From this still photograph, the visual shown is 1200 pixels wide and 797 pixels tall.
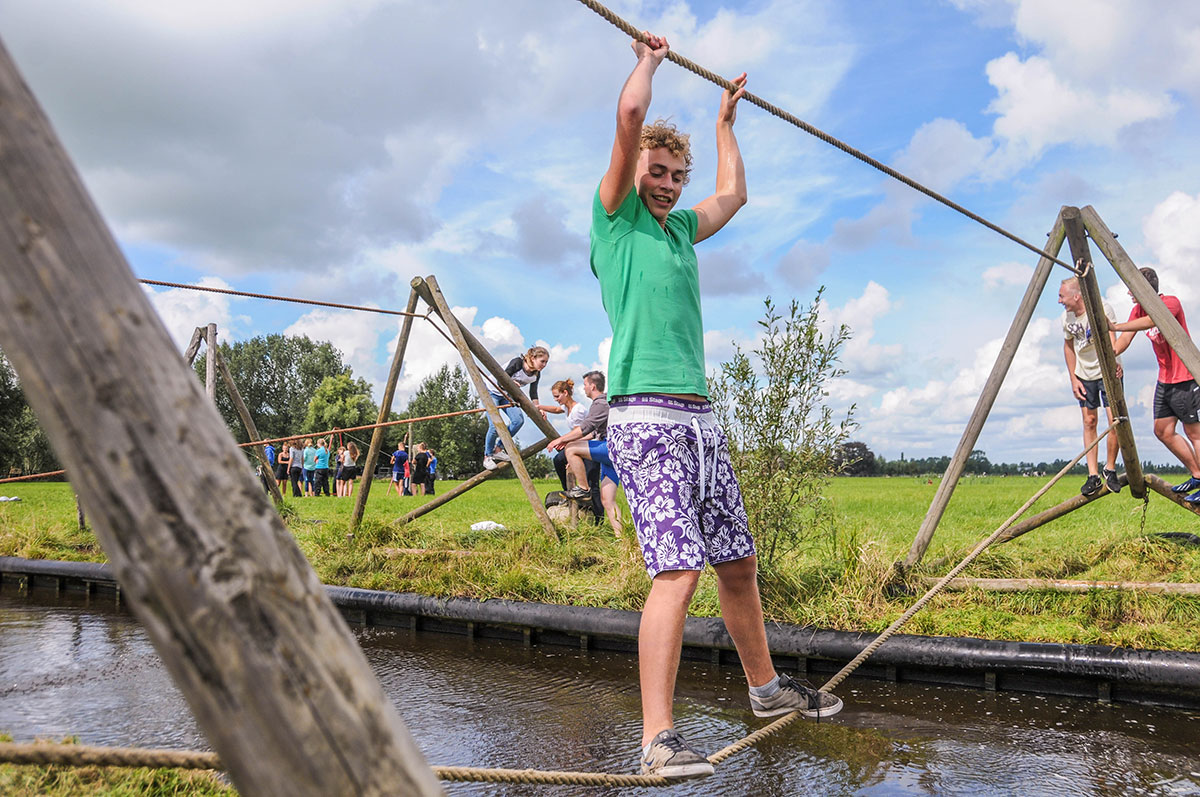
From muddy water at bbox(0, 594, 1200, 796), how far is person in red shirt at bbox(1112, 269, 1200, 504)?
3.25 metres

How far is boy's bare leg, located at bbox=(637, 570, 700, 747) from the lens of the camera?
250cm

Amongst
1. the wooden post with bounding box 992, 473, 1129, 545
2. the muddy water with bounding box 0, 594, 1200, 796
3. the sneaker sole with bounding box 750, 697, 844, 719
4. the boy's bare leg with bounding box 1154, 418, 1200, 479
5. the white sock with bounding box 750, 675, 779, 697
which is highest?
the boy's bare leg with bounding box 1154, 418, 1200, 479

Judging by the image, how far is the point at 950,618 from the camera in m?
5.03

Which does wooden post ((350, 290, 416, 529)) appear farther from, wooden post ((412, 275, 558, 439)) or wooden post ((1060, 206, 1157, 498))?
wooden post ((1060, 206, 1157, 498))

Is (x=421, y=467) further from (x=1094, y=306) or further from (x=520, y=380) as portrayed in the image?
(x=1094, y=306)

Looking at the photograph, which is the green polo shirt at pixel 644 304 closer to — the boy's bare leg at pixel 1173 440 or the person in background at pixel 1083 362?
the person in background at pixel 1083 362

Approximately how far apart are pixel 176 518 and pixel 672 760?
1.72 metres

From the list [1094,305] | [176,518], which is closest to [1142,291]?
[1094,305]

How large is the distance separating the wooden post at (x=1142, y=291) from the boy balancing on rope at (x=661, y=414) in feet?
11.3

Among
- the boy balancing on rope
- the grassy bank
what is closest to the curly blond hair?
the boy balancing on rope

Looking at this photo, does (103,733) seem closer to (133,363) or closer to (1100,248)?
(133,363)

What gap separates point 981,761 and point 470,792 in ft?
6.60

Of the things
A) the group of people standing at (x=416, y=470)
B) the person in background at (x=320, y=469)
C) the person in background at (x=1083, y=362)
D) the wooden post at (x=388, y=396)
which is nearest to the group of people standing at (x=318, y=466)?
the person in background at (x=320, y=469)

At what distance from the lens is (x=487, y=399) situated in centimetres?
776
